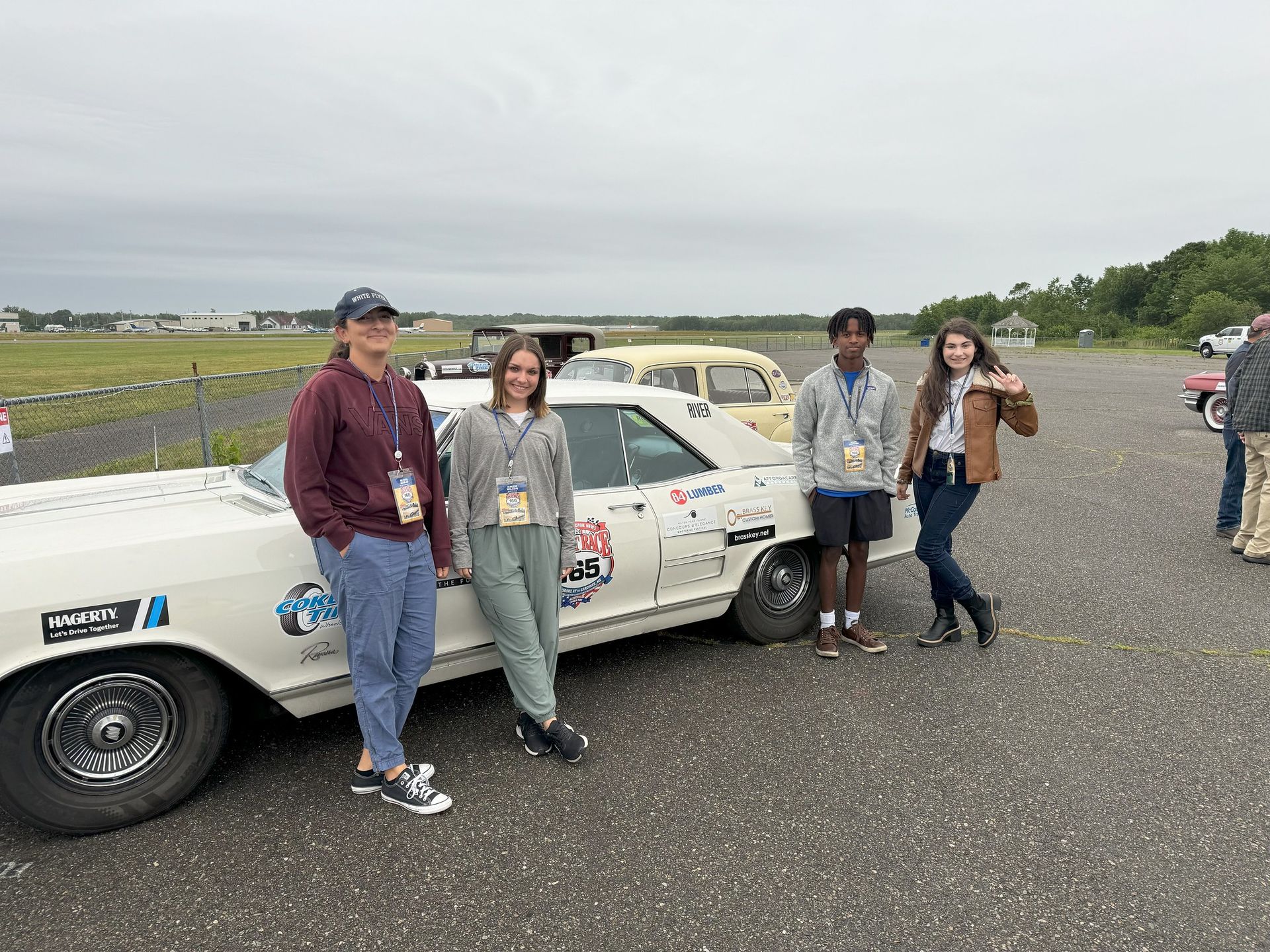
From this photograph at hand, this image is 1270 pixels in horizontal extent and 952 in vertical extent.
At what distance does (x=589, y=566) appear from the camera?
3.59 m

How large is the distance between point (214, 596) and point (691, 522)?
2155 millimetres

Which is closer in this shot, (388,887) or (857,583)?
(388,887)

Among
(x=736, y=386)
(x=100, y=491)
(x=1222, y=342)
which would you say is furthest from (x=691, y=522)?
(x=1222, y=342)

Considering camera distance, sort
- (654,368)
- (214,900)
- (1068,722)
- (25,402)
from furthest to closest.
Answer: (654,368)
(25,402)
(1068,722)
(214,900)

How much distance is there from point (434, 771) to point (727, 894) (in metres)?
1.31

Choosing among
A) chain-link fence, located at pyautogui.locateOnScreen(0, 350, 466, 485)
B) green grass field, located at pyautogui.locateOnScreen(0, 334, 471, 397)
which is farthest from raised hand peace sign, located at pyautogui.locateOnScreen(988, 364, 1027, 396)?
green grass field, located at pyautogui.locateOnScreen(0, 334, 471, 397)

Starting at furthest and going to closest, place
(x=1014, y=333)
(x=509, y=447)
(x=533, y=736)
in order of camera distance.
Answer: (x=1014, y=333)
(x=533, y=736)
(x=509, y=447)

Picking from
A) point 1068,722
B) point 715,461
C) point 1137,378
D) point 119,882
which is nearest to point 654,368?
point 715,461

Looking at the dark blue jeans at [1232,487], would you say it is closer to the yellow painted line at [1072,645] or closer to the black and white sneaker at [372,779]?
the yellow painted line at [1072,645]

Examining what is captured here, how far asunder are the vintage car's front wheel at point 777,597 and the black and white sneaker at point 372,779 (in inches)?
76.2

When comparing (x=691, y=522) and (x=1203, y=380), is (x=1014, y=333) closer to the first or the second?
(x=1203, y=380)

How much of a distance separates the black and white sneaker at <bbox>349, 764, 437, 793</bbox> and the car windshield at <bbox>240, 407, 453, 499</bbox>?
4.08ft

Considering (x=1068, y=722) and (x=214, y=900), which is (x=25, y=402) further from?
(x=1068, y=722)

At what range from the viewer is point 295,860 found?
8.65 ft
